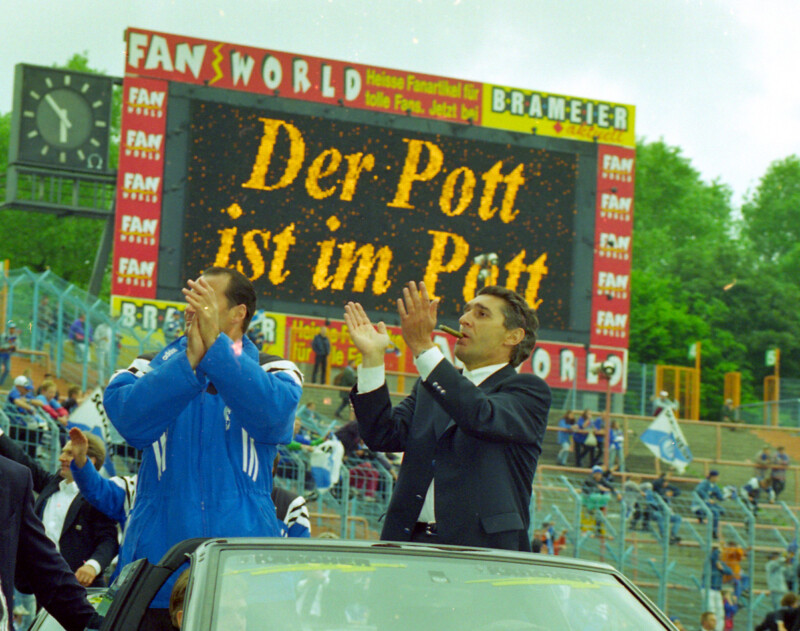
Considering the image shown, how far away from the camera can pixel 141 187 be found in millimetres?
20906

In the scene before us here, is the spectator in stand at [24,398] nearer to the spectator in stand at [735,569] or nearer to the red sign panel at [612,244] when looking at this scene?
the spectator in stand at [735,569]

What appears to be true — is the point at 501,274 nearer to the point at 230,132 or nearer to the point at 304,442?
the point at 230,132

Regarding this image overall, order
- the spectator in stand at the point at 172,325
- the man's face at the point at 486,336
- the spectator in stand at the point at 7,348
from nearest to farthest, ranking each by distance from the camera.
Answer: the man's face at the point at 486,336 < the spectator in stand at the point at 7,348 < the spectator in stand at the point at 172,325

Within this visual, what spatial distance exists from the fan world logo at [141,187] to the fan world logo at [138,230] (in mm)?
349

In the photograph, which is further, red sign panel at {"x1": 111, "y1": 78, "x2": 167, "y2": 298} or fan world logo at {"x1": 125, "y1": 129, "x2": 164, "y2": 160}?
fan world logo at {"x1": 125, "y1": 129, "x2": 164, "y2": 160}

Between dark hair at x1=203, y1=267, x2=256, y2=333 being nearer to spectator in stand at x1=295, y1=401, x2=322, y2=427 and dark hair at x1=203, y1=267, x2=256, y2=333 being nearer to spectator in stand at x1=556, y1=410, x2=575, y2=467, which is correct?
spectator in stand at x1=295, y1=401, x2=322, y2=427

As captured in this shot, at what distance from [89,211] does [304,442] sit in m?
10.9

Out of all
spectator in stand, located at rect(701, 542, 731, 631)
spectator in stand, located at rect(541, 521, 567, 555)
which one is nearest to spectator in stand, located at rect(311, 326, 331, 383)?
spectator in stand, located at rect(541, 521, 567, 555)

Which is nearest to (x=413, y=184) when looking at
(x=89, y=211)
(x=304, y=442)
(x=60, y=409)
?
(x=89, y=211)

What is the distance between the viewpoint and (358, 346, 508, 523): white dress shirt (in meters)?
4.17

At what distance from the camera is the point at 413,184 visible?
21984 mm

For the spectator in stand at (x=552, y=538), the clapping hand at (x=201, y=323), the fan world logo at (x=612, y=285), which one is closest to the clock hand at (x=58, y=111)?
the fan world logo at (x=612, y=285)

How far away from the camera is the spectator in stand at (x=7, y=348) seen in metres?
17.1

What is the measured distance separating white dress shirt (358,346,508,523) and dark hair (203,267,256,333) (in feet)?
1.54
